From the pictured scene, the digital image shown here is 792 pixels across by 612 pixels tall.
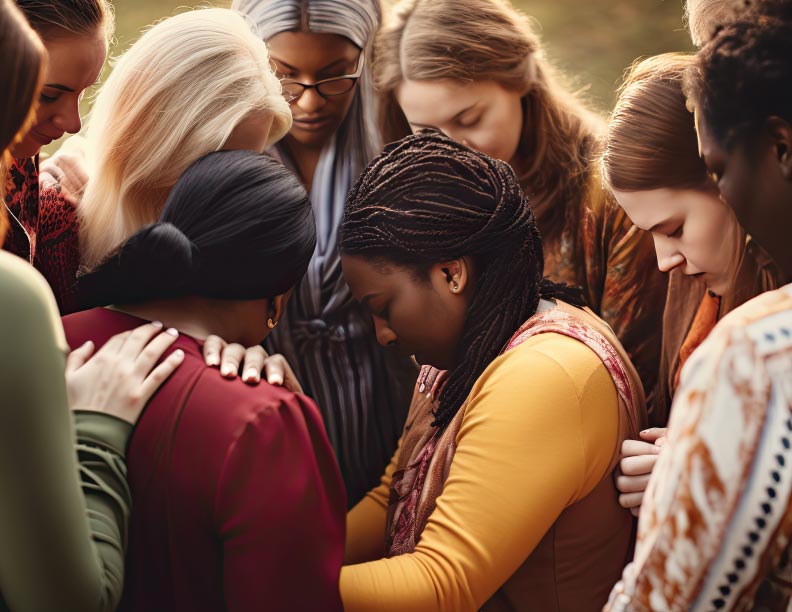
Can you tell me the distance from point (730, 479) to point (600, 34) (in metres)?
1.03

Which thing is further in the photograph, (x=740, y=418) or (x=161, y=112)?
(x=161, y=112)

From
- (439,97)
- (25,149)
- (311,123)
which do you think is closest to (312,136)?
(311,123)

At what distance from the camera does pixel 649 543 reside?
1.18 metres

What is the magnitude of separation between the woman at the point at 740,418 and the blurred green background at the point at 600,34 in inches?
18.8

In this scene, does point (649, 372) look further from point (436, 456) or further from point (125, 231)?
point (125, 231)

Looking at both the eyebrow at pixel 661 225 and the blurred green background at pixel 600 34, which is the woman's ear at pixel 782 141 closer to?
the eyebrow at pixel 661 225

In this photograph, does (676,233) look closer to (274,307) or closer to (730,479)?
(730,479)

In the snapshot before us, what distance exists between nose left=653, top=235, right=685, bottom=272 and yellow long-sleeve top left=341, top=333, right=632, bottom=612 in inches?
9.9

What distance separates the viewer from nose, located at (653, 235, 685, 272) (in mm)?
1561

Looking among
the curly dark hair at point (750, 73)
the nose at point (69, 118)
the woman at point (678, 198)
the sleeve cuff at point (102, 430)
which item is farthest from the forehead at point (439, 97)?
the sleeve cuff at point (102, 430)

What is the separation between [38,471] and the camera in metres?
1.06

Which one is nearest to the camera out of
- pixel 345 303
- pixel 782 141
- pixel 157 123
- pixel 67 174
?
pixel 782 141

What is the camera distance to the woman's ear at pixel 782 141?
3.89 feet

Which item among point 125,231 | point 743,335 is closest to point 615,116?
point 743,335
